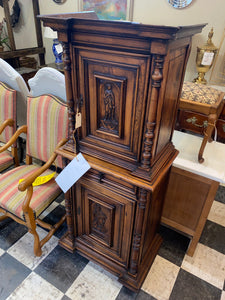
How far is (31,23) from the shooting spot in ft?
12.2

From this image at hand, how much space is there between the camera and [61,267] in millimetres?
1431

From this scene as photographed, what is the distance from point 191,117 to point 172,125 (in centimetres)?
144

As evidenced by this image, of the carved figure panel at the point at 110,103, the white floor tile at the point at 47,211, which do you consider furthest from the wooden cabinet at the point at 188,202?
the white floor tile at the point at 47,211

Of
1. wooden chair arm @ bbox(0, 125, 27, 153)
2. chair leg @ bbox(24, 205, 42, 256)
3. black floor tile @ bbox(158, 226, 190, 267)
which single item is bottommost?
black floor tile @ bbox(158, 226, 190, 267)

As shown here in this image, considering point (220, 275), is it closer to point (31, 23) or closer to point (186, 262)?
point (186, 262)

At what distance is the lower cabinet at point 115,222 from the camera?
1078 mm

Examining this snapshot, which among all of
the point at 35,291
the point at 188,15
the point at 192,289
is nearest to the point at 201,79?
the point at 188,15

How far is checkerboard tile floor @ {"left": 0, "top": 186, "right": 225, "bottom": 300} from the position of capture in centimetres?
131

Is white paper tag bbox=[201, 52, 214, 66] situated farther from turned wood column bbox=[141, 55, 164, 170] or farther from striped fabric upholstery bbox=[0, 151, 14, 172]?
striped fabric upholstery bbox=[0, 151, 14, 172]

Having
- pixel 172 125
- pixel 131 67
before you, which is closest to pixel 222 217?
pixel 172 125

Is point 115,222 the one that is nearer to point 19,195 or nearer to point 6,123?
point 19,195

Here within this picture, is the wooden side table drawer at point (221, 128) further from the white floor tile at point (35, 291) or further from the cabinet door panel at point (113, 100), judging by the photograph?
the white floor tile at point (35, 291)

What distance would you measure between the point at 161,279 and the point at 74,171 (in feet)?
2.94

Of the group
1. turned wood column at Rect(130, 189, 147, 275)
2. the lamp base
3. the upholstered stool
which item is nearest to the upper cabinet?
turned wood column at Rect(130, 189, 147, 275)
